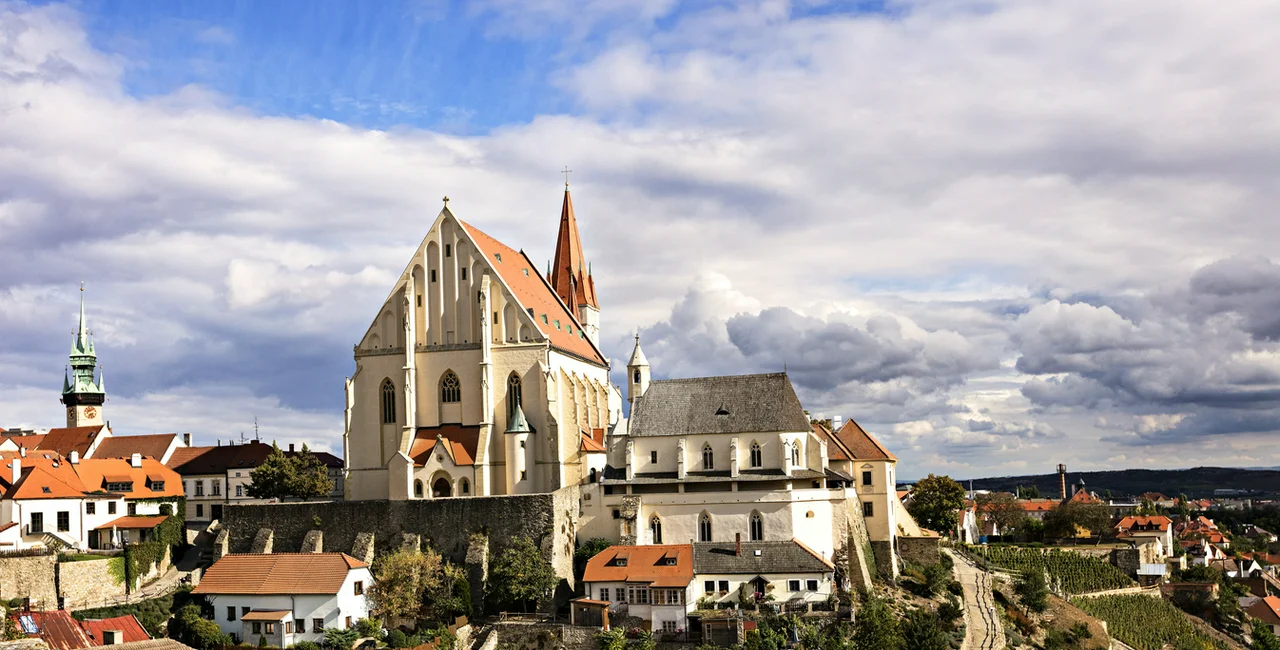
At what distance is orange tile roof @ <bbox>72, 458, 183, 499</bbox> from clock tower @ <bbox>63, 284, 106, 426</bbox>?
3421 centimetres

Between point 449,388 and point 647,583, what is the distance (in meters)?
20.5

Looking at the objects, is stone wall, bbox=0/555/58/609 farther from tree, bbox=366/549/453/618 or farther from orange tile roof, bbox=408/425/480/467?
orange tile roof, bbox=408/425/480/467

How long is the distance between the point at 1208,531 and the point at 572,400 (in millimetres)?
109202

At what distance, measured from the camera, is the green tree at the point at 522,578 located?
6172 centimetres

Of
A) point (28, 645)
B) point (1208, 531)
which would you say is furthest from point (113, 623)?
point (1208, 531)

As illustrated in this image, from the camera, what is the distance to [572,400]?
7356cm

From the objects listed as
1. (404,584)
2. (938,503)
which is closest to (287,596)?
(404,584)

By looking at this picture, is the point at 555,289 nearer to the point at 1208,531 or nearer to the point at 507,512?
the point at 507,512

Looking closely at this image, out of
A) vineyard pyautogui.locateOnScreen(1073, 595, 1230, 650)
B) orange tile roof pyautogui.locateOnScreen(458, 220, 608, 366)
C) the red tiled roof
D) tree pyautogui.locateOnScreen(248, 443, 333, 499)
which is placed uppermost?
orange tile roof pyautogui.locateOnScreen(458, 220, 608, 366)

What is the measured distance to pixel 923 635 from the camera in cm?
5797

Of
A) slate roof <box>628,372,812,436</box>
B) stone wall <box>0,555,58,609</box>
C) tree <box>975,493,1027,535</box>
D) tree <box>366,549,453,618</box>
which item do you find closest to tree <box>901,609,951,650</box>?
slate roof <box>628,372,812,436</box>

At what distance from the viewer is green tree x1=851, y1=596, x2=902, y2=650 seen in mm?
55344

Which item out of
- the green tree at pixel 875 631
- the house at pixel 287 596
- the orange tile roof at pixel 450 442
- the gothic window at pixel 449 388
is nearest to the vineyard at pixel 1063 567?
the green tree at pixel 875 631

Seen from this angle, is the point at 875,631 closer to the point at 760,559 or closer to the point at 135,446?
the point at 760,559
